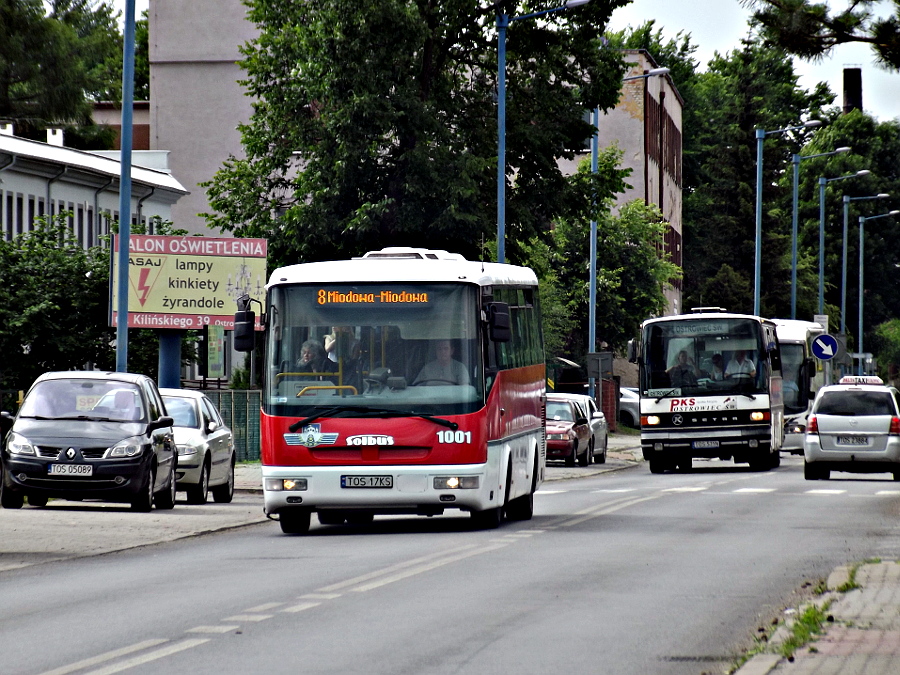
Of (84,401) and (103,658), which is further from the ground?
(84,401)

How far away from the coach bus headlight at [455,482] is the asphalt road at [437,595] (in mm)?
522

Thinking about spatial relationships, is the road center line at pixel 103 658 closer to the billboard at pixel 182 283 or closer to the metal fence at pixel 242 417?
the billboard at pixel 182 283

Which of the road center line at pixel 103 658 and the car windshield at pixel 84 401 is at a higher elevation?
the car windshield at pixel 84 401

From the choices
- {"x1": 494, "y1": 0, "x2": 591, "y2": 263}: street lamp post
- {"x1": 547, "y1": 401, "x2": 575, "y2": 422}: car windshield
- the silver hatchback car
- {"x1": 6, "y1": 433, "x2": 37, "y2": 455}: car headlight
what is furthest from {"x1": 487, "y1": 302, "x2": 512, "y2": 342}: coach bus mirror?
{"x1": 547, "y1": 401, "x2": 575, "y2": 422}: car windshield

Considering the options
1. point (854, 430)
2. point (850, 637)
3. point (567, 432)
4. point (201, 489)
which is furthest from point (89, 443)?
point (567, 432)

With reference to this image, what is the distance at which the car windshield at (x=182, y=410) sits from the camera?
2670 centimetres

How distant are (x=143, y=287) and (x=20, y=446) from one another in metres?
14.7

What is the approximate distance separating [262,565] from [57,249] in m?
26.9

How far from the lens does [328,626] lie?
36.9 feet

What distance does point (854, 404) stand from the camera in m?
33.4

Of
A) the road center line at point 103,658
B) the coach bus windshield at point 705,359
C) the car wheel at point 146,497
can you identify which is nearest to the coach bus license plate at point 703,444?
the coach bus windshield at point 705,359

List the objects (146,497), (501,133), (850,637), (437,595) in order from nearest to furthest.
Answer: (850,637) → (437,595) → (146,497) → (501,133)

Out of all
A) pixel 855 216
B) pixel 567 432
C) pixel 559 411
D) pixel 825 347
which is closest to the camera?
pixel 567 432

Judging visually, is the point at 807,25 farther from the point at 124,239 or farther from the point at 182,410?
the point at 124,239
